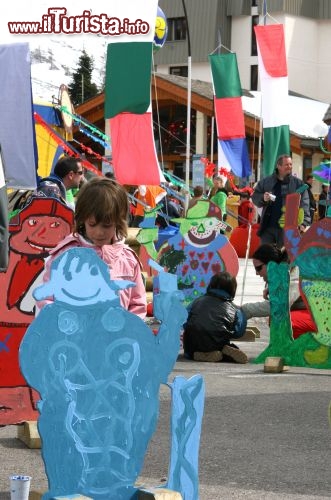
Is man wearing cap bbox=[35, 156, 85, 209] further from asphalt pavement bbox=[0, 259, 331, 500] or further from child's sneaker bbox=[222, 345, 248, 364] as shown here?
child's sneaker bbox=[222, 345, 248, 364]

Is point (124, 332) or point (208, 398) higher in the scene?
point (124, 332)

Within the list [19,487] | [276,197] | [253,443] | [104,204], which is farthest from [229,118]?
[19,487]

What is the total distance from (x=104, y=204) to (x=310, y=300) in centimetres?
472

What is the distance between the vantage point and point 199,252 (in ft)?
40.4

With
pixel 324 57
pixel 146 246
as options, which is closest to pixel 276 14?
pixel 324 57

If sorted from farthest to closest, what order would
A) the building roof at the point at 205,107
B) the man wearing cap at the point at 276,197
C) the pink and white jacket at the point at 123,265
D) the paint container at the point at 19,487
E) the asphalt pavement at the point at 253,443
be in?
the building roof at the point at 205,107 < the man wearing cap at the point at 276,197 < the asphalt pavement at the point at 253,443 < the pink and white jacket at the point at 123,265 < the paint container at the point at 19,487

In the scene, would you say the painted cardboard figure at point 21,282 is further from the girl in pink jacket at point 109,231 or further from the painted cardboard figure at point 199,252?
the painted cardboard figure at point 199,252

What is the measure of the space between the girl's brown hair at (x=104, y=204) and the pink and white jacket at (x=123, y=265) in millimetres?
110

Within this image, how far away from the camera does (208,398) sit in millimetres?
8328

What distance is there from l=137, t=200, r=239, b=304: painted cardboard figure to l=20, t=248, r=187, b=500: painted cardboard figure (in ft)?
24.3

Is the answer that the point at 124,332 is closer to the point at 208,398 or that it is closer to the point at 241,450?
the point at 241,450

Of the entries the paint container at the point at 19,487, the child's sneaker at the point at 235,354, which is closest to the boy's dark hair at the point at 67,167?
the child's sneaker at the point at 235,354

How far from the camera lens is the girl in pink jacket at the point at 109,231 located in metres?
5.11

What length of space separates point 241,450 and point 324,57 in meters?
57.0
